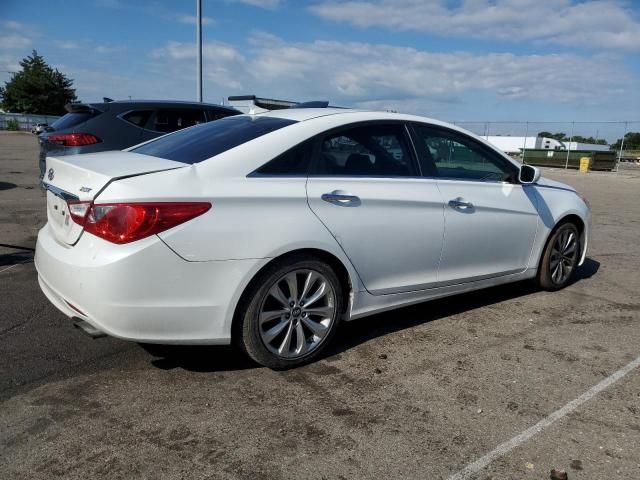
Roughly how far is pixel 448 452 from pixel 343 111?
239 centimetres

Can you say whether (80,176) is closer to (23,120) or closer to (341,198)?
(341,198)

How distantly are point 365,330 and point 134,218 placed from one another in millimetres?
2075

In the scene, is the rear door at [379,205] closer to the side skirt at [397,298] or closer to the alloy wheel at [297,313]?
the side skirt at [397,298]

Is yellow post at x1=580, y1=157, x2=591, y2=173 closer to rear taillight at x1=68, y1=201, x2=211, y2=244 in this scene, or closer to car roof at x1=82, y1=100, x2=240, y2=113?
car roof at x1=82, y1=100, x2=240, y2=113

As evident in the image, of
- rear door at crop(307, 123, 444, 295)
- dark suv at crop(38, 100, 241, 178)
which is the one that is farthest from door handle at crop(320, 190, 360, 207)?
dark suv at crop(38, 100, 241, 178)

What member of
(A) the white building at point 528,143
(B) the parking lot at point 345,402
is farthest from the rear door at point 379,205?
(A) the white building at point 528,143

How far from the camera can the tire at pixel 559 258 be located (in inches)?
205

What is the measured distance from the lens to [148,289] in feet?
9.66

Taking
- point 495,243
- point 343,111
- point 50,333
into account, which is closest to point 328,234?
point 343,111

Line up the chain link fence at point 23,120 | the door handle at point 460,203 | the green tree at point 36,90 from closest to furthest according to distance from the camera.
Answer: the door handle at point 460,203 → the chain link fence at point 23,120 → the green tree at point 36,90

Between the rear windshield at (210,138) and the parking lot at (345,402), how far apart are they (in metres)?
1.32

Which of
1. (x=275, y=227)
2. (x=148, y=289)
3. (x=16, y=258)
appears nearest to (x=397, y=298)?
(x=275, y=227)

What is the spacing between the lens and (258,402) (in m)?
3.12

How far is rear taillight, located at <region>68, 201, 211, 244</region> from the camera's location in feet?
9.52
